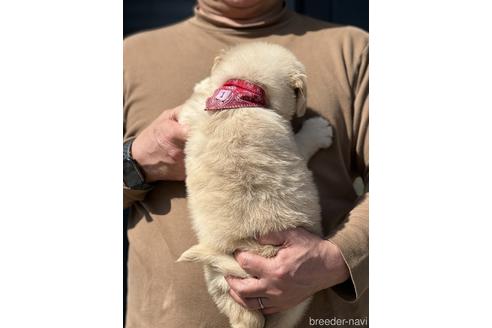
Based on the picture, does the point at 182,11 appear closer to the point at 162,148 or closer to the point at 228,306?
the point at 162,148

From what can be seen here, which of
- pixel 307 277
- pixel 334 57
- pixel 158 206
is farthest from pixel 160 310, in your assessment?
pixel 334 57

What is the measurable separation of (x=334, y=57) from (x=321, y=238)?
60 cm

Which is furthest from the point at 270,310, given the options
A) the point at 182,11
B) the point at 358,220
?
the point at 182,11

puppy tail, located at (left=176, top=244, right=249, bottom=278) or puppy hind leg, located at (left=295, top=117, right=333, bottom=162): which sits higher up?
puppy hind leg, located at (left=295, top=117, right=333, bottom=162)

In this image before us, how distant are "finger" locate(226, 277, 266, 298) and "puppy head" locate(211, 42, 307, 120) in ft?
1.63

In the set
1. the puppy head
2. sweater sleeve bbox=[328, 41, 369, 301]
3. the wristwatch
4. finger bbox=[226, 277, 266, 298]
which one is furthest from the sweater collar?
finger bbox=[226, 277, 266, 298]

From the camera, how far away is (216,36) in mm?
2010

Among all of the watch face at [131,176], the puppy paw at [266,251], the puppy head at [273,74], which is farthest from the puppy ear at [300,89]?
the watch face at [131,176]

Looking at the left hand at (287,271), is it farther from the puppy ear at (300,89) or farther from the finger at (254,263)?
the puppy ear at (300,89)

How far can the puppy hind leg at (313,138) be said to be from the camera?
1834 millimetres

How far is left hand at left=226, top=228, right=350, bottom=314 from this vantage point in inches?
63.1

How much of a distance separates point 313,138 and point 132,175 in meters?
0.58

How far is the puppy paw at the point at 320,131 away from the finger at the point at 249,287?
48cm

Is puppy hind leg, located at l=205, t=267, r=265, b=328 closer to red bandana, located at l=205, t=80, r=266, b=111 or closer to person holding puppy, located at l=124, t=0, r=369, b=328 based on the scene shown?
person holding puppy, located at l=124, t=0, r=369, b=328
